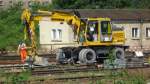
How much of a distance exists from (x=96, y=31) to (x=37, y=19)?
138 inches

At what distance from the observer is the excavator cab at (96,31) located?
32375 mm

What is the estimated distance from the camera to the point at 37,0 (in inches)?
3477

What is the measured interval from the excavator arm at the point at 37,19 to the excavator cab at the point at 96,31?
23.0 inches

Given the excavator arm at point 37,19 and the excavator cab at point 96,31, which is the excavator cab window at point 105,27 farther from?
the excavator arm at point 37,19

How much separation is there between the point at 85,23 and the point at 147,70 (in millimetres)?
6207

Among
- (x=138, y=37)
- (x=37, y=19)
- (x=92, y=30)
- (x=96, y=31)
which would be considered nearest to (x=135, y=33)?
(x=138, y=37)

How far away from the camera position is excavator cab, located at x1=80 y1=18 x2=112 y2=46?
3238 centimetres

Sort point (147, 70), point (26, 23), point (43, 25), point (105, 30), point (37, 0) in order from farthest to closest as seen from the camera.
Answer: point (37, 0) → point (43, 25) → point (105, 30) → point (26, 23) → point (147, 70)

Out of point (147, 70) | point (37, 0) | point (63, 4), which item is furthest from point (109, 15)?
point (37, 0)

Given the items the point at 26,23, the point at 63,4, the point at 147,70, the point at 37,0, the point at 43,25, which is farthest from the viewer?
the point at 37,0

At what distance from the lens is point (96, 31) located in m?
32.6

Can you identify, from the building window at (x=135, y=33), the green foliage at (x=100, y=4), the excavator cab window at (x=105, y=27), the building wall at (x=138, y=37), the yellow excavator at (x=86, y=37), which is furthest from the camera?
the green foliage at (x=100, y=4)

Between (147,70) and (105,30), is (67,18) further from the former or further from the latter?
(147,70)

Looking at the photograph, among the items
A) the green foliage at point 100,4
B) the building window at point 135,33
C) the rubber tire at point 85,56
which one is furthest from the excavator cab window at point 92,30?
the green foliage at point 100,4
